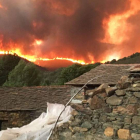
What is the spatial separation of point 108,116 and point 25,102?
13.0m

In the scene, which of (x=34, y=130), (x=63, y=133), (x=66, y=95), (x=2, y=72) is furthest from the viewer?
(x=2, y=72)

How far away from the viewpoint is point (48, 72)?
54.7 metres

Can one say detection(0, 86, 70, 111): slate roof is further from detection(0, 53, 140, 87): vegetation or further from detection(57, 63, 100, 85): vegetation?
detection(57, 63, 100, 85): vegetation

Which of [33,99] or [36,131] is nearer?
[36,131]

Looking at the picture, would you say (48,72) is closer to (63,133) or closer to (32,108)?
(32,108)

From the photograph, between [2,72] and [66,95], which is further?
[2,72]

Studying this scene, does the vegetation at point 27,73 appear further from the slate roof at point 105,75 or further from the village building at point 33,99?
the slate roof at point 105,75

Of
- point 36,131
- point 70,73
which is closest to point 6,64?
point 70,73

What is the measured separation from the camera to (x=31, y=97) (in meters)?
17.5

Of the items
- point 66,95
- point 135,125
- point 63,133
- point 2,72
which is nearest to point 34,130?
point 63,133

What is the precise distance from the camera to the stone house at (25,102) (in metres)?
16.5

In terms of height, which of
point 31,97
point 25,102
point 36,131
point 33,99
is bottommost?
point 36,131

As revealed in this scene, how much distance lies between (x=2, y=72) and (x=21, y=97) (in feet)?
83.9

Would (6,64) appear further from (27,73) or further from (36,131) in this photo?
(36,131)
